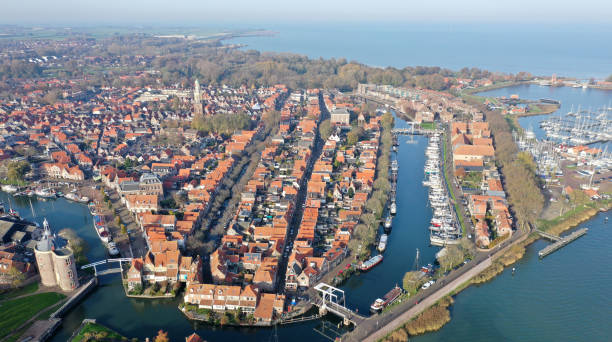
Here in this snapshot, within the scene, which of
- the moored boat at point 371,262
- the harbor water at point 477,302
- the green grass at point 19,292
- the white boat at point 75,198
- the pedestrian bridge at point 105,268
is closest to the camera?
the harbor water at point 477,302

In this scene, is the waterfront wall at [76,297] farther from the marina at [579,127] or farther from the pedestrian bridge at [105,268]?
the marina at [579,127]

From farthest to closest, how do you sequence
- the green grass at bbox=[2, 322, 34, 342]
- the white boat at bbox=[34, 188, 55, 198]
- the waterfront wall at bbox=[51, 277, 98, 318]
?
the white boat at bbox=[34, 188, 55, 198] < the waterfront wall at bbox=[51, 277, 98, 318] < the green grass at bbox=[2, 322, 34, 342]

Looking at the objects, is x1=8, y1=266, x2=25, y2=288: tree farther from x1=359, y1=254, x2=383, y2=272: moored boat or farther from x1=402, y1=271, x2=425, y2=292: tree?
x1=402, y1=271, x2=425, y2=292: tree

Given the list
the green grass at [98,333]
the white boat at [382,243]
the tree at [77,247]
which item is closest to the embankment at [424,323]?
the white boat at [382,243]

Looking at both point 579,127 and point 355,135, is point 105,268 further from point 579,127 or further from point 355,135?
point 579,127

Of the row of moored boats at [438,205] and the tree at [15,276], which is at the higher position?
the tree at [15,276]

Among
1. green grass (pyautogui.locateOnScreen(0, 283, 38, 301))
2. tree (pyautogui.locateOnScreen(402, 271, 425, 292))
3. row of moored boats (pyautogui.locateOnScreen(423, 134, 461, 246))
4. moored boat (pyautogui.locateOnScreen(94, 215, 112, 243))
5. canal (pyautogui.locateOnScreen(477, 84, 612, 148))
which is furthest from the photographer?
canal (pyautogui.locateOnScreen(477, 84, 612, 148))

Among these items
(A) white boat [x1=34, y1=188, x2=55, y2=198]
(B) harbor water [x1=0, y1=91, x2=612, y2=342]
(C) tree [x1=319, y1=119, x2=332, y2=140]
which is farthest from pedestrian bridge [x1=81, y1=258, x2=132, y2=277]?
(C) tree [x1=319, y1=119, x2=332, y2=140]
